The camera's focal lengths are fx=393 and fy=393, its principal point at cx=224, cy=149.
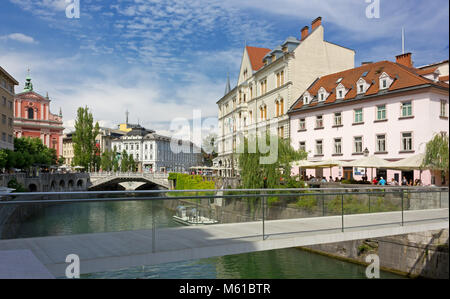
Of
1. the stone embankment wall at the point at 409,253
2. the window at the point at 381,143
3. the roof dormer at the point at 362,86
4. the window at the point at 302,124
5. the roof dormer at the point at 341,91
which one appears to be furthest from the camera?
the window at the point at 302,124

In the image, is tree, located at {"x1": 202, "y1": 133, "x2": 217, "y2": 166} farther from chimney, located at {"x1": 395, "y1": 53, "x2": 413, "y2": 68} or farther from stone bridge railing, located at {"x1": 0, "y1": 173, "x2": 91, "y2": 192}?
chimney, located at {"x1": 395, "y1": 53, "x2": 413, "y2": 68}

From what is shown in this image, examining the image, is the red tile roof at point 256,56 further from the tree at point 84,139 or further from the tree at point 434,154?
the tree at point 434,154

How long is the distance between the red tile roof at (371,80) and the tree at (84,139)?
1638 inches

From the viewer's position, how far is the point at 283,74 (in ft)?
148

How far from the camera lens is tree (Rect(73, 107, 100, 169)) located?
6956 centimetres

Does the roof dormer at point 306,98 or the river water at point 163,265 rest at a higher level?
the roof dormer at point 306,98

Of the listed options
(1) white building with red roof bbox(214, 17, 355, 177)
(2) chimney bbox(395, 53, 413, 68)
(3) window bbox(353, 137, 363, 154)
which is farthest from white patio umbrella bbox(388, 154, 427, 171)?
(1) white building with red roof bbox(214, 17, 355, 177)

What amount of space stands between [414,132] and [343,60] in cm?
1904

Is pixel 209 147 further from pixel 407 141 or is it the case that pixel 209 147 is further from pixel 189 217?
pixel 189 217

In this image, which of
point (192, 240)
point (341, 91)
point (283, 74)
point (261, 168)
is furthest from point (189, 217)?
point (283, 74)

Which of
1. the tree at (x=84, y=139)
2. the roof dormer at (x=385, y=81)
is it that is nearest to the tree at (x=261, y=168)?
the roof dormer at (x=385, y=81)

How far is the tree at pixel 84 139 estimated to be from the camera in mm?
69562
